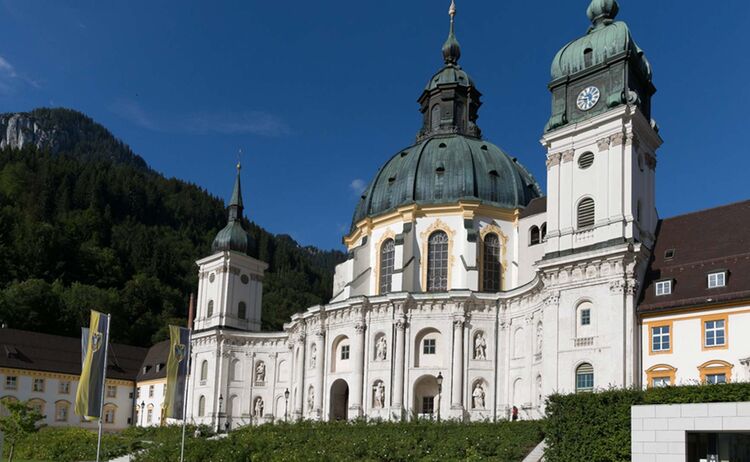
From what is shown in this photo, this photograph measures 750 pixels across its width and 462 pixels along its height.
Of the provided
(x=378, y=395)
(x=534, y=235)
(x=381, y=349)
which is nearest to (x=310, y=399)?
(x=378, y=395)

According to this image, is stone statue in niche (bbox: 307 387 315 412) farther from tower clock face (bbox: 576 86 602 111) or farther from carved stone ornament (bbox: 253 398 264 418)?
tower clock face (bbox: 576 86 602 111)

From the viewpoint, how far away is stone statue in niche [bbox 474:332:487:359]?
55875 millimetres

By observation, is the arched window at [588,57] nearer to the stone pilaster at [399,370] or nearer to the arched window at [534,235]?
the arched window at [534,235]

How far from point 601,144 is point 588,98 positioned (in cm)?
347

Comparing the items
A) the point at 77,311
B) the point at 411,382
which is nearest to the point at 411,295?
the point at 411,382

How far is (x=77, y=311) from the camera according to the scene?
3964 inches

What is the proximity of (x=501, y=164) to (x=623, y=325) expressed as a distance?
25.9 metres

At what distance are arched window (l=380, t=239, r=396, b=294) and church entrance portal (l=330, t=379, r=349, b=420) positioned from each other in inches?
301

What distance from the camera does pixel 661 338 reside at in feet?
135

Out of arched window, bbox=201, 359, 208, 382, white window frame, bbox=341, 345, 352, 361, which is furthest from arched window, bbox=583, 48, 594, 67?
arched window, bbox=201, 359, 208, 382

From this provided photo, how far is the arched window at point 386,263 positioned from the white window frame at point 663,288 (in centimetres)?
2400

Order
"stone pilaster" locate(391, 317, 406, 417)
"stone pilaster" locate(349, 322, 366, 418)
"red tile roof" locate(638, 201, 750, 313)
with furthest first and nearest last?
"stone pilaster" locate(349, 322, 366, 418)
"stone pilaster" locate(391, 317, 406, 417)
"red tile roof" locate(638, 201, 750, 313)

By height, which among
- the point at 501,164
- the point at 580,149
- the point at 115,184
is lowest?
the point at 580,149

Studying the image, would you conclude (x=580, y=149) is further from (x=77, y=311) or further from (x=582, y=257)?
(x=77, y=311)
